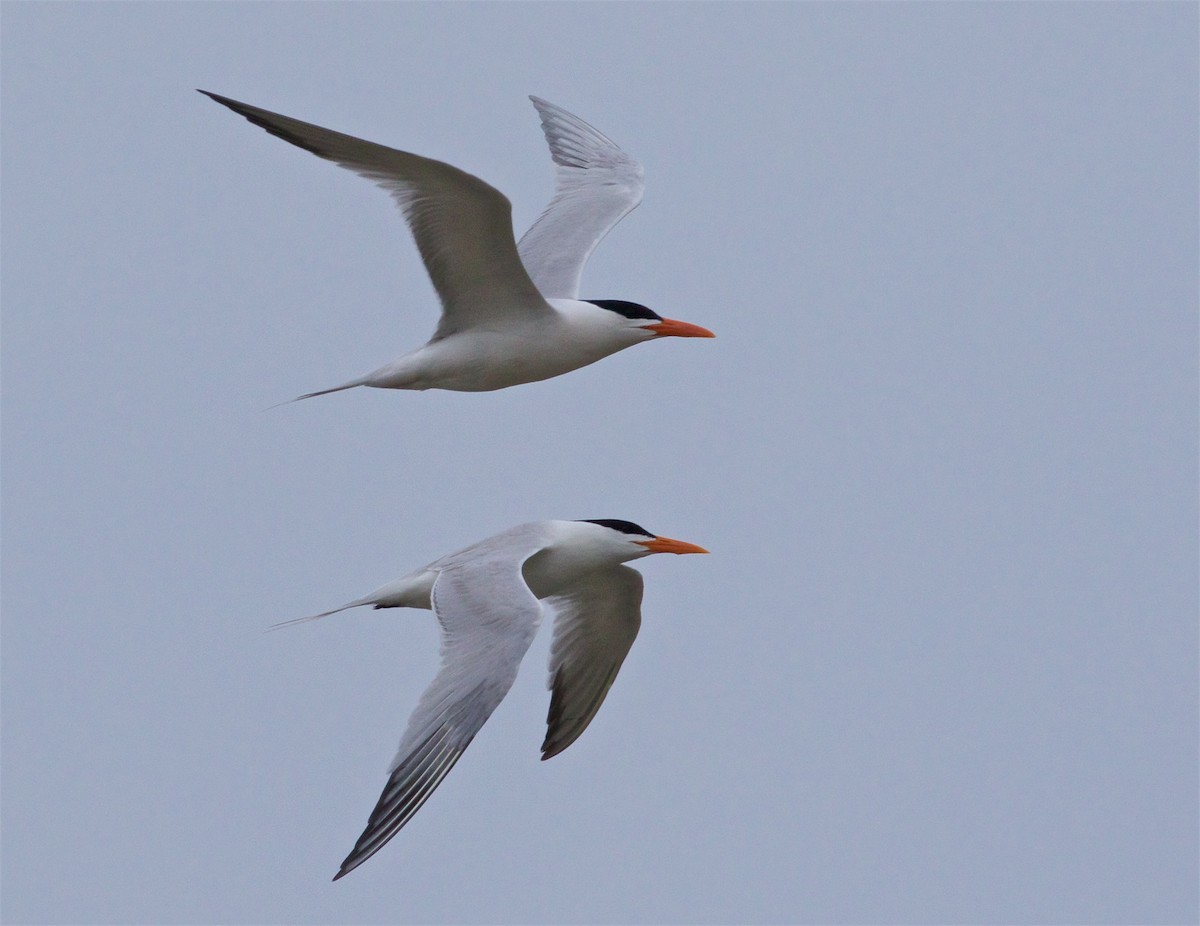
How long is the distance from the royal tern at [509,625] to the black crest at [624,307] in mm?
1168

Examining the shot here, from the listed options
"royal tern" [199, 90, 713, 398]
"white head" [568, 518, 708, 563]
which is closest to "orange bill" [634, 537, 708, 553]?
"white head" [568, 518, 708, 563]

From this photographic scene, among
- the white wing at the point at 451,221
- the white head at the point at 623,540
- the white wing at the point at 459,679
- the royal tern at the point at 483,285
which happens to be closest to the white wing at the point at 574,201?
the royal tern at the point at 483,285

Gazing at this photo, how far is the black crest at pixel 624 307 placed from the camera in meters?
11.1

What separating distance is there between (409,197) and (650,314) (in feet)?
5.85

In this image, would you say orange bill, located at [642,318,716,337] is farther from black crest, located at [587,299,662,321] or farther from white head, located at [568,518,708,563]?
white head, located at [568,518,708,563]

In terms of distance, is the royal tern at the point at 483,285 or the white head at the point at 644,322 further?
the white head at the point at 644,322

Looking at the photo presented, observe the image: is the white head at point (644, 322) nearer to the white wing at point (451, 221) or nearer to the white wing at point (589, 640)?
the white wing at point (451, 221)

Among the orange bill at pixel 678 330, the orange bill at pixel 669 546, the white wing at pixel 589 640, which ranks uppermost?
the orange bill at pixel 678 330

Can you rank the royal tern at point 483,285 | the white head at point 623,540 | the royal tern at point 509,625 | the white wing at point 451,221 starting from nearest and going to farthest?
the royal tern at point 509,625 → the white wing at point 451,221 → the royal tern at point 483,285 → the white head at point 623,540

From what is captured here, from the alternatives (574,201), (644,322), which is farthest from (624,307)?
(574,201)

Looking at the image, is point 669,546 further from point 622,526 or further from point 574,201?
point 574,201

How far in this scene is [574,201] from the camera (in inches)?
499

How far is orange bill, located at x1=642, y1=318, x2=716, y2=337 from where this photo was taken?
11281 mm

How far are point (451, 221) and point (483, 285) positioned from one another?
51 centimetres
